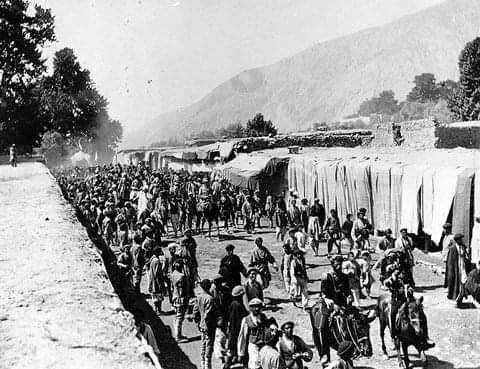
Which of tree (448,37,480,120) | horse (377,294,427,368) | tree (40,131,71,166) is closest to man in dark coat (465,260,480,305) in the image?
horse (377,294,427,368)

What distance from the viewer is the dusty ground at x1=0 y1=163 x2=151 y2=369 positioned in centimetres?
455

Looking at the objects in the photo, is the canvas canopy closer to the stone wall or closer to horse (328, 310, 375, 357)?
the stone wall

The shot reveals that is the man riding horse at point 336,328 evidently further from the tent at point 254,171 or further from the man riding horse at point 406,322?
the tent at point 254,171

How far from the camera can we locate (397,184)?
43.4 ft

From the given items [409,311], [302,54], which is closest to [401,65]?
[302,54]

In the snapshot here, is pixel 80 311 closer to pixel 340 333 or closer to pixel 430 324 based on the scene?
pixel 340 333

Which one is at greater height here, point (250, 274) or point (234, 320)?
point (250, 274)

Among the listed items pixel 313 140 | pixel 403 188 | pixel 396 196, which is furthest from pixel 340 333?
pixel 313 140

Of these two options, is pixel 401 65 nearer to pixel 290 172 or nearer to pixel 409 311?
pixel 290 172

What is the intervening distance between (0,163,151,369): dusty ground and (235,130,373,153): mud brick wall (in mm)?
14625

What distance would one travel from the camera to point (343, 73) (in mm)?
144375

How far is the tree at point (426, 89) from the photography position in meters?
71.9

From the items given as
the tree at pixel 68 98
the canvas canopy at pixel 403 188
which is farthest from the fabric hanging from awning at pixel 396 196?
the tree at pixel 68 98

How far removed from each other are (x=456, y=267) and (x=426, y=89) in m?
68.7
